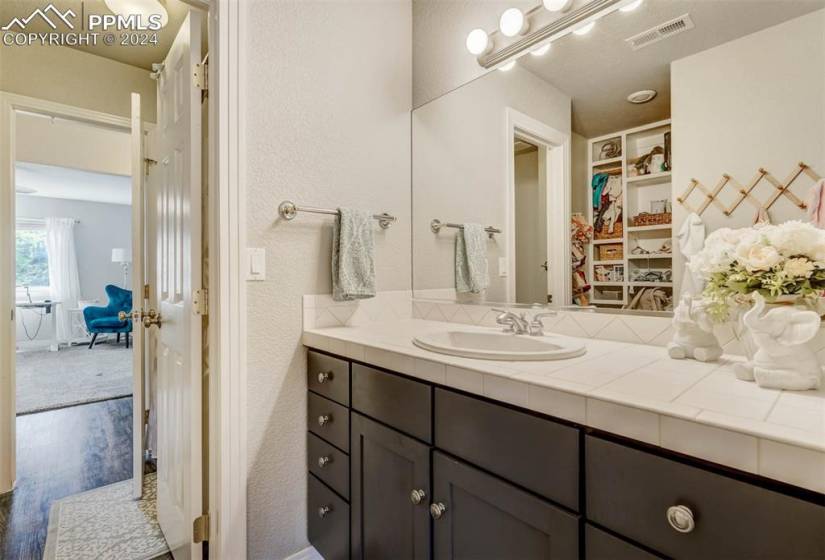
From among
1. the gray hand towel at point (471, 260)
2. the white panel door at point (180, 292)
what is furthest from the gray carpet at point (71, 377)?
the gray hand towel at point (471, 260)

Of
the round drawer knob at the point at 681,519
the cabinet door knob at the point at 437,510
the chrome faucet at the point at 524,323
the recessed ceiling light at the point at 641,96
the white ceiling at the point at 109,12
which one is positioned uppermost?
the white ceiling at the point at 109,12

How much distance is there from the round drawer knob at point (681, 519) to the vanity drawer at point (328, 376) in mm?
937

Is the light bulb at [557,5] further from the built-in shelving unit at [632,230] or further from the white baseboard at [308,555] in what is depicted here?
the white baseboard at [308,555]

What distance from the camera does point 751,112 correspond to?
3.38ft

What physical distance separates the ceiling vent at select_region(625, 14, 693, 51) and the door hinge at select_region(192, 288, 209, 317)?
5.28ft

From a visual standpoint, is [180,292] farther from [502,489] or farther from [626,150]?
[626,150]

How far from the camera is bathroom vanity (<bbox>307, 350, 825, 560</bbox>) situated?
23.0 inches

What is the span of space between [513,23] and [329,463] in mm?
1750

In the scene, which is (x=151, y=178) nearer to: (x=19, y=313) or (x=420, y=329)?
(x=420, y=329)

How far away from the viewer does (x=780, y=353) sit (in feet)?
2.44

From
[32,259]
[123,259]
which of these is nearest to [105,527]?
[123,259]

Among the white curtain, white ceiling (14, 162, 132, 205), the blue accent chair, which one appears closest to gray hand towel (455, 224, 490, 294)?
white ceiling (14, 162, 132, 205)

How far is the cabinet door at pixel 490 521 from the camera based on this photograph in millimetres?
785

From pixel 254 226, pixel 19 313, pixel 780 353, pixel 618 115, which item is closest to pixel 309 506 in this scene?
pixel 254 226
